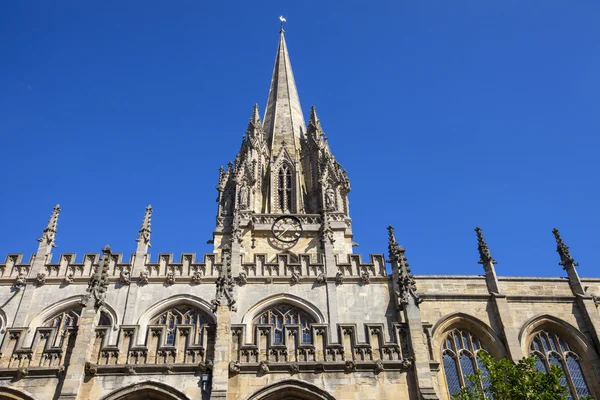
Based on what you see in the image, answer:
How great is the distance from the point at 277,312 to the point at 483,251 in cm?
1016

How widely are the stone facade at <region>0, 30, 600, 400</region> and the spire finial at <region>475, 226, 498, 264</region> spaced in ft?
0.21

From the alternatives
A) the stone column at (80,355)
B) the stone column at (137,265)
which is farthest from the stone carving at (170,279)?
the stone column at (80,355)

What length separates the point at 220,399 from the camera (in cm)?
1182

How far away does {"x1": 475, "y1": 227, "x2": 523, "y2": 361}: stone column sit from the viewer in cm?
2138

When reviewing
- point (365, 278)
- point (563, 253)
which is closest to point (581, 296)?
point (563, 253)

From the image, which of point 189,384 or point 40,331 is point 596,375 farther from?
point 40,331

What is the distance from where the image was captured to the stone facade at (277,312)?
12453 mm

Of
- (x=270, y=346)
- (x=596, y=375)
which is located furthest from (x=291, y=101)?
(x=270, y=346)

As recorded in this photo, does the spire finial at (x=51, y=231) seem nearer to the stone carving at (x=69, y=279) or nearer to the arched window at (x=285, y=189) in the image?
the stone carving at (x=69, y=279)

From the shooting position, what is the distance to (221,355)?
491 inches

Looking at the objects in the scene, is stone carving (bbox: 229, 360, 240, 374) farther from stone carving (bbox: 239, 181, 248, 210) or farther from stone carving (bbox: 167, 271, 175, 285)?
stone carving (bbox: 239, 181, 248, 210)

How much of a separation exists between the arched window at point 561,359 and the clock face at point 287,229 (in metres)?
12.8

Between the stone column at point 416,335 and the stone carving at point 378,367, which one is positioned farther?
the stone carving at point 378,367

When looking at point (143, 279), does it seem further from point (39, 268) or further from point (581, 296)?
point (581, 296)
